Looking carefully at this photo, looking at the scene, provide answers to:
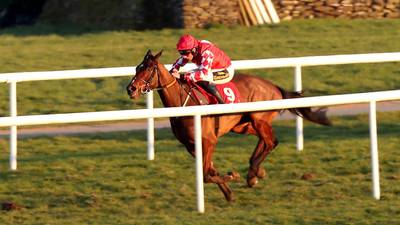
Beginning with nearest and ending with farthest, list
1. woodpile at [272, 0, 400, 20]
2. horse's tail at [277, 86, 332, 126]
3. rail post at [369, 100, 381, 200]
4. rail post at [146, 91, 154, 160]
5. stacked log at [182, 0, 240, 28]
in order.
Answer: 1. rail post at [369, 100, 381, 200]
2. horse's tail at [277, 86, 332, 126]
3. rail post at [146, 91, 154, 160]
4. stacked log at [182, 0, 240, 28]
5. woodpile at [272, 0, 400, 20]

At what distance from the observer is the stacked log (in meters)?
22.8

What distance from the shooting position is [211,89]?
36.3 ft

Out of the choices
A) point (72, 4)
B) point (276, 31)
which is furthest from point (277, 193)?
point (72, 4)

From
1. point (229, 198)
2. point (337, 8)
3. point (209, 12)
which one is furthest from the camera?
point (337, 8)

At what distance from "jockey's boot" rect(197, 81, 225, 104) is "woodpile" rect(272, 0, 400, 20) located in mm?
12444

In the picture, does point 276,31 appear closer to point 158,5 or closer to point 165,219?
point 158,5

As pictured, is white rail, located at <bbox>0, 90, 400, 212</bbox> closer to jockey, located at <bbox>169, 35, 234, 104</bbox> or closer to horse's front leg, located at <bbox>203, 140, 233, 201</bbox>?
horse's front leg, located at <bbox>203, 140, 233, 201</bbox>

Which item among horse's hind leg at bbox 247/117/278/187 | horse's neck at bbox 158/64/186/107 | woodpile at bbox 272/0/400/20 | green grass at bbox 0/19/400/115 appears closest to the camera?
horse's neck at bbox 158/64/186/107

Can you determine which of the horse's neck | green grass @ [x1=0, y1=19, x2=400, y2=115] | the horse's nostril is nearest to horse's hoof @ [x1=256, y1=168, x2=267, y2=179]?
the horse's neck

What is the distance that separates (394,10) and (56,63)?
A: 284 inches

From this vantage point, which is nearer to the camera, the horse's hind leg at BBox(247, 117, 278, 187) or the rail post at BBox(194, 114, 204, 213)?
the rail post at BBox(194, 114, 204, 213)

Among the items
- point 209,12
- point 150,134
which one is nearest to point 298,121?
point 150,134

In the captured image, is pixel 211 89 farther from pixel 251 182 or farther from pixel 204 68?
pixel 251 182

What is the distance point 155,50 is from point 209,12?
2.74 metres
